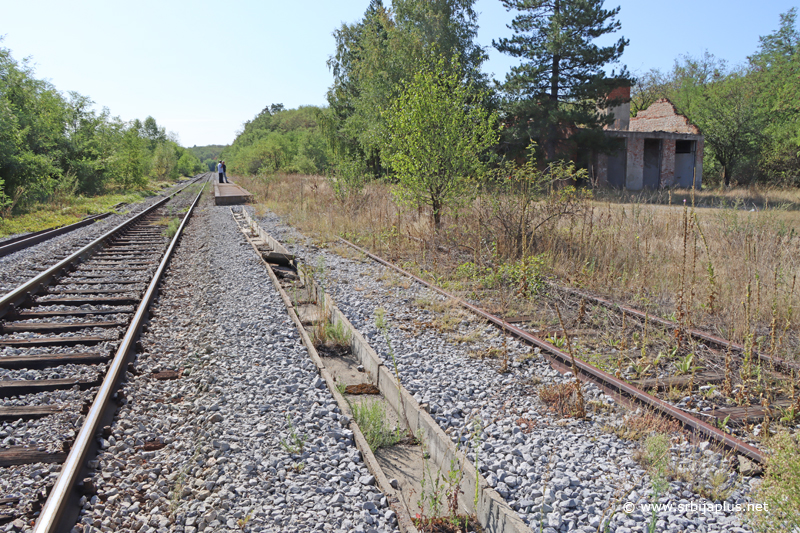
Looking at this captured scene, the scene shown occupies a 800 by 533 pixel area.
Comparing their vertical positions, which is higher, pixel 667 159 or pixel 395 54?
pixel 395 54

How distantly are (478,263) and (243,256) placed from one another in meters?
5.37

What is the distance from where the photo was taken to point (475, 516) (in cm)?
312

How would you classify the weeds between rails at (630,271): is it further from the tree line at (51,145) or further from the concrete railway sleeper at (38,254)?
the tree line at (51,145)

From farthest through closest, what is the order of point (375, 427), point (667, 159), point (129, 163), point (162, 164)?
point (162, 164), point (129, 163), point (667, 159), point (375, 427)

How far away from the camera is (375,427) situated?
4.05 metres

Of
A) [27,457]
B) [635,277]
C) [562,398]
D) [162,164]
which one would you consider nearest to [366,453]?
[562,398]

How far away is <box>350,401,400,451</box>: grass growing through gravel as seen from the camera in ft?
13.0

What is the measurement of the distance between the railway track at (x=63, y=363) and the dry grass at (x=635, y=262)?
465 centimetres

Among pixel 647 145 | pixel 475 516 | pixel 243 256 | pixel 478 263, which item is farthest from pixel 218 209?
pixel 647 145

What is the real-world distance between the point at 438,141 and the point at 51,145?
24.6 metres

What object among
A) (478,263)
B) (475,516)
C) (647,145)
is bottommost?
(475,516)

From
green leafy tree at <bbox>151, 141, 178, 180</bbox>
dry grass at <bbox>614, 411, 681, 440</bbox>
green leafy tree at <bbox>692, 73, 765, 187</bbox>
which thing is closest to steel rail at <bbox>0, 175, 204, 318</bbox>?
dry grass at <bbox>614, 411, 681, 440</bbox>

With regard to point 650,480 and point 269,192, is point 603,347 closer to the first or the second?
point 650,480

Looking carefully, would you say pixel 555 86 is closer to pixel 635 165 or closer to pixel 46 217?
pixel 635 165
